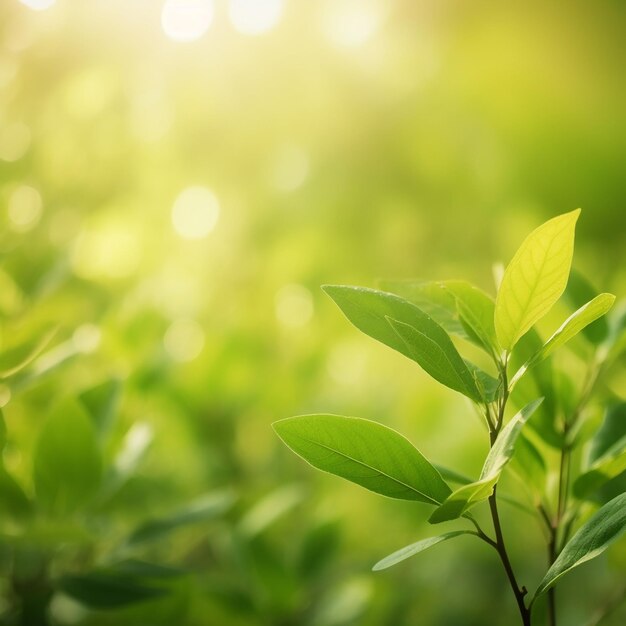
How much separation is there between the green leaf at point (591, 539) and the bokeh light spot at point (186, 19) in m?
1.49

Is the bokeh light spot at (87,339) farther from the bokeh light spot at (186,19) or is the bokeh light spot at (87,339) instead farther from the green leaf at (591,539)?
the bokeh light spot at (186,19)

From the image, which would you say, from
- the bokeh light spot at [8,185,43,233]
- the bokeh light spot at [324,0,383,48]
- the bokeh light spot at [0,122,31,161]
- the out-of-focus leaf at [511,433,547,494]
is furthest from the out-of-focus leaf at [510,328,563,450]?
the bokeh light spot at [324,0,383,48]

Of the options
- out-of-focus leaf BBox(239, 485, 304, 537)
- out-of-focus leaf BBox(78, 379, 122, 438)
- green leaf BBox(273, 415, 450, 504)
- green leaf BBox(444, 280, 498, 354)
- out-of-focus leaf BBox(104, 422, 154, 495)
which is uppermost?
green leaf BBox(444, 280, 498, 354)

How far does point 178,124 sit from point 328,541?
3.99 ft

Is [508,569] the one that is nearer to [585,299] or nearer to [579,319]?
[579,319]

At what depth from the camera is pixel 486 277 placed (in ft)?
5.50

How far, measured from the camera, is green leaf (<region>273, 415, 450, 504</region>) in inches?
16.1

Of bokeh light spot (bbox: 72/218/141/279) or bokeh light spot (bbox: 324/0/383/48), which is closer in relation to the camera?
bokeh light spot (bbox: 72/218/141/279)

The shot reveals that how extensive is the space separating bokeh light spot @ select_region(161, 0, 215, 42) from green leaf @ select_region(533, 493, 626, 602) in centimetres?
149

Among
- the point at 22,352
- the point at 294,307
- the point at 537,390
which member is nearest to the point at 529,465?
the point at 537,390

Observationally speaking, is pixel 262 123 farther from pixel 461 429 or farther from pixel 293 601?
pixel 293 601

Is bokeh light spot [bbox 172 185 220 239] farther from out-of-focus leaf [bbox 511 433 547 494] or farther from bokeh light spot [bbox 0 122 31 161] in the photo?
out-of-focus leaf [bbox 511 433 547 494]

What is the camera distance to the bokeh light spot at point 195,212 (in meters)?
1.75

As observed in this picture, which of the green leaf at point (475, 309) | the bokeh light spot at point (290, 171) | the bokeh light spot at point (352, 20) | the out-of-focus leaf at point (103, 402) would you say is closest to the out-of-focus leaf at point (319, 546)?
the out-of-focus leaf at point (103, 402)
